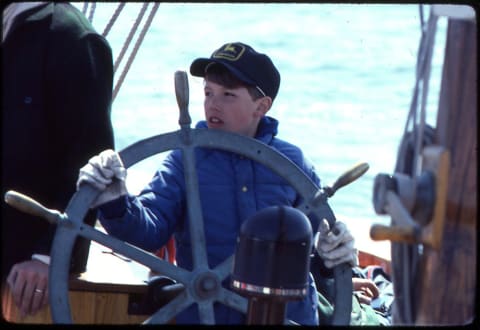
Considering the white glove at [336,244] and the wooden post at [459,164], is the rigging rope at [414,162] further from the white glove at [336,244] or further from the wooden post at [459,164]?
the white glove at [336,244]

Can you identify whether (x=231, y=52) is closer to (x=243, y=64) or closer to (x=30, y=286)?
(x=243, y=64)

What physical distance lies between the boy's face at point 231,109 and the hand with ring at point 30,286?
1.71 ft

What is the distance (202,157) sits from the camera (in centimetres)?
278

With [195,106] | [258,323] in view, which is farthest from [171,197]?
[195,106]

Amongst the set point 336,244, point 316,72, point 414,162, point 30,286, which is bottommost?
point 316,72

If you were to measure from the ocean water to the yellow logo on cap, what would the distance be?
5925 mm

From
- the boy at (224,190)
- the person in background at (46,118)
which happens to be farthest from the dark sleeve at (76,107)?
the boy at (224,190)

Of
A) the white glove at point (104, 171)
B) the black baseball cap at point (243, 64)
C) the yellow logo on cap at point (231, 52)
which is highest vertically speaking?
the yellow logo on cap at point (231, 52)

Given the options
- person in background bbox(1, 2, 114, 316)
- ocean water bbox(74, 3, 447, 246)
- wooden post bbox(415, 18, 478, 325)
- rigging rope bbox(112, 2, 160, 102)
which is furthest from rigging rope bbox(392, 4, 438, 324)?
ocean water bbox(74, 3, 447, 246)

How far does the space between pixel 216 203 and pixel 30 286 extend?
17.4 inches

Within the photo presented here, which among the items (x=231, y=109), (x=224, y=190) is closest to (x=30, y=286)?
(x=224, y=190)

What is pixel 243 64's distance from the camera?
2920 mm

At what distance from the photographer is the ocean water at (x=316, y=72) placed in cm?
1016

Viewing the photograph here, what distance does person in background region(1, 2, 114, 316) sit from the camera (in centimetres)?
263
